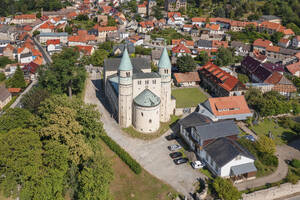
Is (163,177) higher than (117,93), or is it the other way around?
(117,93)

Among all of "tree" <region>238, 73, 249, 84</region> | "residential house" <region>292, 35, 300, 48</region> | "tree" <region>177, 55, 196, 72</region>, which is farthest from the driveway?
"residential house" <region>292, 35, 300, 48</region>

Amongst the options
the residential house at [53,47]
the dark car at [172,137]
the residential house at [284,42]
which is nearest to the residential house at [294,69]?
the residential house at [284,42]

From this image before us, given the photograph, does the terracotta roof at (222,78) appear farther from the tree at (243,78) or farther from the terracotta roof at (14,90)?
the terracotta roof at (14,90)

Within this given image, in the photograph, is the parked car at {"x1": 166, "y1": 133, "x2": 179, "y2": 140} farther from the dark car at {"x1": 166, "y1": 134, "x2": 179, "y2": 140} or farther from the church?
the church

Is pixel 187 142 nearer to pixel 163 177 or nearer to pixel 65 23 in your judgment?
pixel 163 177

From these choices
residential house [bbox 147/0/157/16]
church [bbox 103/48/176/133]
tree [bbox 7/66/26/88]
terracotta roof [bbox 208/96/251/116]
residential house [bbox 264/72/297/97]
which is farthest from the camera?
residential house [bbox 147/0/157/16]

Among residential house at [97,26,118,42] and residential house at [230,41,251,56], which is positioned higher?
residential house at [97,26,118,42]

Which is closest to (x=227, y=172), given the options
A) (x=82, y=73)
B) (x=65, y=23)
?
(x=82, y=73)
